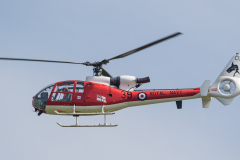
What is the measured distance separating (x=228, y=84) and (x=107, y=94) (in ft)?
17.7

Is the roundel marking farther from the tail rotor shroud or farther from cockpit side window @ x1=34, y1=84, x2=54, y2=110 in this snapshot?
cockpit side window @ x1=34, y1=84, x2=54, y2=110

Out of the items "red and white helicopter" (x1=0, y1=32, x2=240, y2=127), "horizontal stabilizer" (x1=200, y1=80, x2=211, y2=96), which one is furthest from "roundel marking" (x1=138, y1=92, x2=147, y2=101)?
"horizontal stabilizer" (x1=200, y1=80, x2=211, y2=96)

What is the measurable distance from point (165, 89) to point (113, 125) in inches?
111

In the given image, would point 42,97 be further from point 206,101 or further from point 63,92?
point 206,101

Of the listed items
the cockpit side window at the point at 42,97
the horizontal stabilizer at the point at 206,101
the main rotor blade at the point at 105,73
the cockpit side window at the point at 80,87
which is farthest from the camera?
the main rotor blade at the point at 105,73

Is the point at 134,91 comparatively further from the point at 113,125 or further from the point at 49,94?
the point at 49,94

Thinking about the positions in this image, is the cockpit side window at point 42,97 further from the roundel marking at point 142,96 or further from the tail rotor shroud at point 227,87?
the tail rotor shroud at point 227,87

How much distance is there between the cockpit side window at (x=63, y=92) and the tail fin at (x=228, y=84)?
6.11 meters

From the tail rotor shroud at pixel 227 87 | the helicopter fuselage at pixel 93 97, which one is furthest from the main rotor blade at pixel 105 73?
the tail rotor shroud at pixel 227 87

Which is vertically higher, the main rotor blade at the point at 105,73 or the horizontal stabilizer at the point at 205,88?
the main rotor blade at the point at 105,73

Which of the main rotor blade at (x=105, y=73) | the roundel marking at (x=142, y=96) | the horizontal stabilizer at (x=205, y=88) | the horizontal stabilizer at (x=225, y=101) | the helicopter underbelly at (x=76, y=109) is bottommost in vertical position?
the helicopter underbelly at (x=76, y=109)

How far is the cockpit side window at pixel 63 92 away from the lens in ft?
53.1

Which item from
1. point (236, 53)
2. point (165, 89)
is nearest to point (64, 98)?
point (165, 89)

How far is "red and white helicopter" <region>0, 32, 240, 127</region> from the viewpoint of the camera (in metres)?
16.2
